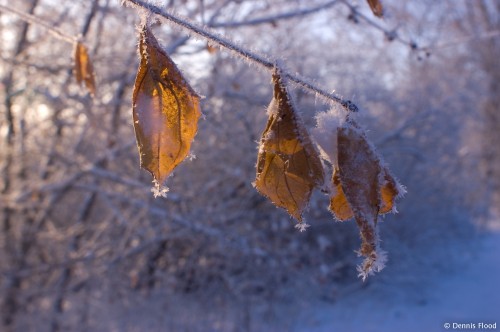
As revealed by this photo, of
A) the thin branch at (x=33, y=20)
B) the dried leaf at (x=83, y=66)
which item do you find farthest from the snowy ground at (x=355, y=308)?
the thin branch at (x=33, y=20)

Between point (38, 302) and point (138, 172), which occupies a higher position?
point (138, 172)

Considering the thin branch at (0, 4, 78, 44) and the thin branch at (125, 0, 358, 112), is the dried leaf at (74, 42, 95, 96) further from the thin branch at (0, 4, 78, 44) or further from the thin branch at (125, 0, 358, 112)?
the thin branch at (125, 0, 358, 112)

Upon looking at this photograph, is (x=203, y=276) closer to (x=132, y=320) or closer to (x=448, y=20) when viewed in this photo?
(x=132, y=320)

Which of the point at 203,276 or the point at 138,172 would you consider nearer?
the point at 138,172

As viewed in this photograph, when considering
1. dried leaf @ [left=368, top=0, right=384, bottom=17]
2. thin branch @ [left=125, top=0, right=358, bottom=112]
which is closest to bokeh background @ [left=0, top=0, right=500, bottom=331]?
dried leaf @ [left=368, top=0, right=384, bottom=17]

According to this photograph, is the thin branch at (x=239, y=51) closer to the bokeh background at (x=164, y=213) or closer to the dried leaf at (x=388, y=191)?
the dried leaf at (x=388, y=191)

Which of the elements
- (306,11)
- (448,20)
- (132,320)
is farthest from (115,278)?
(448,20)
